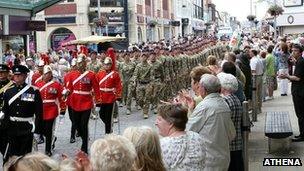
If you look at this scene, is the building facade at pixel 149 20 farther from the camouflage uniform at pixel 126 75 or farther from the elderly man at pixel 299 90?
the elderly man at pixel 299 90

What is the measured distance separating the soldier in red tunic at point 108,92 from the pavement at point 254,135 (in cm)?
58

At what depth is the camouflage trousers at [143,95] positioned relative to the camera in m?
18.0

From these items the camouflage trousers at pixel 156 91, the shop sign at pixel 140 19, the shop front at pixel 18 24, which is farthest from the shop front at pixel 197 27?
the camouflage trousers at pixel 156 91

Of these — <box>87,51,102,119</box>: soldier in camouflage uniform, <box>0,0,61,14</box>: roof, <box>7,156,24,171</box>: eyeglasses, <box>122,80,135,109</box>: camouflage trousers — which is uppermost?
<box>0,0,61,14</box>: roof

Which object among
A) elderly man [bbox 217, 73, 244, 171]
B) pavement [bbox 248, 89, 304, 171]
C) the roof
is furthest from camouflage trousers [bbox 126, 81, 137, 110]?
the roof

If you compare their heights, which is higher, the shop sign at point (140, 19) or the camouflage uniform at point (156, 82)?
the shop sign at point (140, 19)

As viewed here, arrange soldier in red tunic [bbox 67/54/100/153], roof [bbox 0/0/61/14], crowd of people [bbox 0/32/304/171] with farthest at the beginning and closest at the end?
roof [bbox 0/0/61/14] < soldier in red tunic [bbox 67/54/100/153] < crowd of people [bbox 0/32/304/171]

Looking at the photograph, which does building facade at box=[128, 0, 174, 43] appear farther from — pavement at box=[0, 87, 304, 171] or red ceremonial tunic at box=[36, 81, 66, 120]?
red ceremonial tunic at box=[36, 81, 66, 120]

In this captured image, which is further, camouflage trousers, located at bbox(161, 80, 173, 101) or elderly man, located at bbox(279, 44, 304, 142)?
camouflage trousers, located at bbox(161, 80, 173, 101)

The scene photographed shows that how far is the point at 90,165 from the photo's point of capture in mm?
4160

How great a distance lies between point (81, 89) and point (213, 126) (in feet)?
19.4

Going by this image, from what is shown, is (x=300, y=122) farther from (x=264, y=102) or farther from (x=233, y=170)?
(x=264, y=102)

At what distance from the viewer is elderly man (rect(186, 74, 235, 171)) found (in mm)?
6707

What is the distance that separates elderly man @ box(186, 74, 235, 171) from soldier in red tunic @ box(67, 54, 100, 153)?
5269 millimetres
